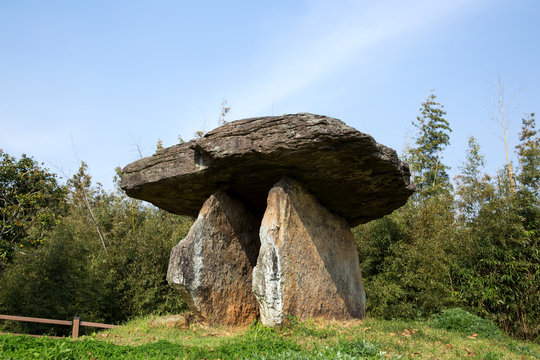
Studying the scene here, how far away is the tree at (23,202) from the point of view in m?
11.3

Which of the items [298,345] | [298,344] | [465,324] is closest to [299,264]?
[298,344]

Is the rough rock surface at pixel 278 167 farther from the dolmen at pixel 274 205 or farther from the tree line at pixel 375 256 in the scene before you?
the tree line at pixel 375 256

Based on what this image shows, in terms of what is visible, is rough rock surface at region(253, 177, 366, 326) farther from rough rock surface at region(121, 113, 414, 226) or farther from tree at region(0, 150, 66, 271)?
tree at region(0, 150, 66, 271)

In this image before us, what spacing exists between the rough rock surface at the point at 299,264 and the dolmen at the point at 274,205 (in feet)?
0.07

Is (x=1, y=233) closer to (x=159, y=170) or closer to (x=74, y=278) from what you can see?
(x=74, y=278)

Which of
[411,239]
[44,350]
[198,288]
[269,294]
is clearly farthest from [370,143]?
[411,239]

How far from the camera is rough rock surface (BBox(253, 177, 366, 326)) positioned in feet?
26.5

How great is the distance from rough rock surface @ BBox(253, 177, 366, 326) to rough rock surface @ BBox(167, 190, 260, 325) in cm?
142

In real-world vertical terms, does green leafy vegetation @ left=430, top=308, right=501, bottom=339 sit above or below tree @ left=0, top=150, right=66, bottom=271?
below

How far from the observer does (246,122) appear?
862 cm

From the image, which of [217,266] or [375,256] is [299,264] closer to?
[217,266]

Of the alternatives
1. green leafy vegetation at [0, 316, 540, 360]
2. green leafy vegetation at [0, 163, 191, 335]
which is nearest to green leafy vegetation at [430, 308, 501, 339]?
green leafy vegetation at [0, 316, 540, 360]

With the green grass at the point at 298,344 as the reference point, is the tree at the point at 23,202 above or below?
above

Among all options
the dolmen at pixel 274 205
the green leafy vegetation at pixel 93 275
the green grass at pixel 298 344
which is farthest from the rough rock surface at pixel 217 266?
the green leafy vegetation at pixel 93 275
